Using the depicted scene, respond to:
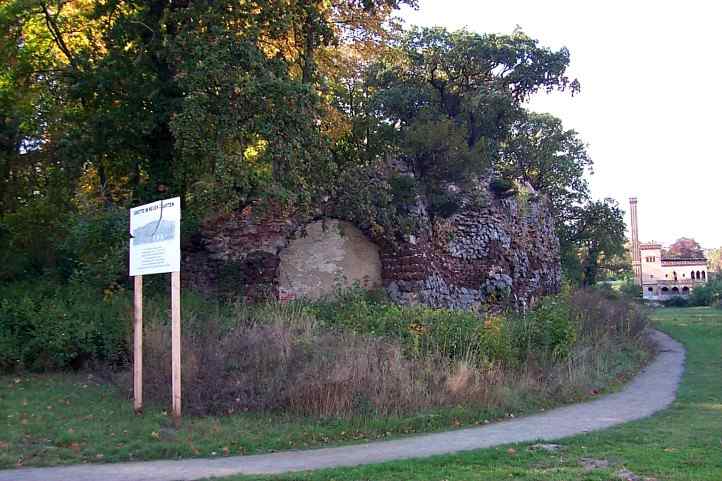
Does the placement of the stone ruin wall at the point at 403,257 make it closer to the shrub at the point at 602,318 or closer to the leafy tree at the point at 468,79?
the shrub at the point at 602,318

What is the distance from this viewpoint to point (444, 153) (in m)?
23.8

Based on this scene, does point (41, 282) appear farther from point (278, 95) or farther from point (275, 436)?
point (275, 436)

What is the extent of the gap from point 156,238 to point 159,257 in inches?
12.4

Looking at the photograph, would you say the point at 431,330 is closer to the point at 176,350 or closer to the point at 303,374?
the point at 303,374

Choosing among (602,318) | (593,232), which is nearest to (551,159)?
(593,232)

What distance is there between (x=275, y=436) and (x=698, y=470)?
5.21m

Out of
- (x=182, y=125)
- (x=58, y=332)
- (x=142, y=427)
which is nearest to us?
(x=142, y=427)

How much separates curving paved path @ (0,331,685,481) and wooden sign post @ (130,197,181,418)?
6.64ft

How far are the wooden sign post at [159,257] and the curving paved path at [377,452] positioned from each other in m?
2.02

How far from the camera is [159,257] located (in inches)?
448

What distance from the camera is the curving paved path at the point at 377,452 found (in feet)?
27.6

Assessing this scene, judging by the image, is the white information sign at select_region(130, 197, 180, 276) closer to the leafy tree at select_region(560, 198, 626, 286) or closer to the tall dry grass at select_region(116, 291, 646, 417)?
the tall dry grass at select_region(116, 291, 646, 417)

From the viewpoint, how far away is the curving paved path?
842 centimetres

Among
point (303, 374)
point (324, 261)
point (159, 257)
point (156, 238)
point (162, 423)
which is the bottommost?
point (162, 423)
